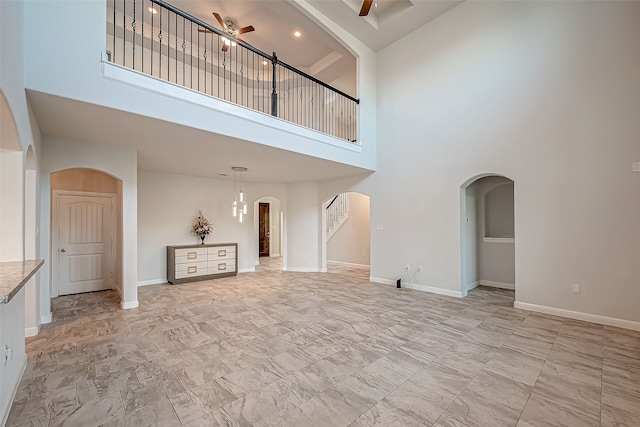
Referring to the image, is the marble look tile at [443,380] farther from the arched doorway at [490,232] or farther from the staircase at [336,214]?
the staircase at [336,214]

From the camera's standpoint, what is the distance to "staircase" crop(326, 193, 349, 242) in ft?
30.5

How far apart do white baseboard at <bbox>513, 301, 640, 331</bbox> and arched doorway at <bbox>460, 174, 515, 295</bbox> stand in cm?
126

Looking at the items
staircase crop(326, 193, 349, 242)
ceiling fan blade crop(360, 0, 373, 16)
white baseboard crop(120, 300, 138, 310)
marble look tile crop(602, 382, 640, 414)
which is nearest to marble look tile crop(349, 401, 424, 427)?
marble look tile crop(602, 382, 640, 414)

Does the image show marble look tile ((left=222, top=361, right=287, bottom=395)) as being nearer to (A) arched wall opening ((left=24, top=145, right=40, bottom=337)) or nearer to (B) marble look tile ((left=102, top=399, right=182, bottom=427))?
(B) marble look tile ((left=102, top=399, right=182, bottom=427))

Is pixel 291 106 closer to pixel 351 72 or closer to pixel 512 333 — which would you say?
pixel 351 72

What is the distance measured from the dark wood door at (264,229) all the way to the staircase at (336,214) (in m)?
3.27

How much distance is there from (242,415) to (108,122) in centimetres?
352

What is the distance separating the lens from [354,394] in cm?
230

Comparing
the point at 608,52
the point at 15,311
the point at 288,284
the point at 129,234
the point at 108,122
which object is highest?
the point at 608,52

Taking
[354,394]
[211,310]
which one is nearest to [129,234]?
[211,310]

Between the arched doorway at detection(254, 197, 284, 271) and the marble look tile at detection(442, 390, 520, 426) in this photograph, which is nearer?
the marble look tile at detection(442, 390, 520, 426)

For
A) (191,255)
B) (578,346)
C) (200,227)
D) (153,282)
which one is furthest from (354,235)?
(578,346)

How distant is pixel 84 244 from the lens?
5.69m

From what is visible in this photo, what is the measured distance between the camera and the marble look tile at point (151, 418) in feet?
6.41
